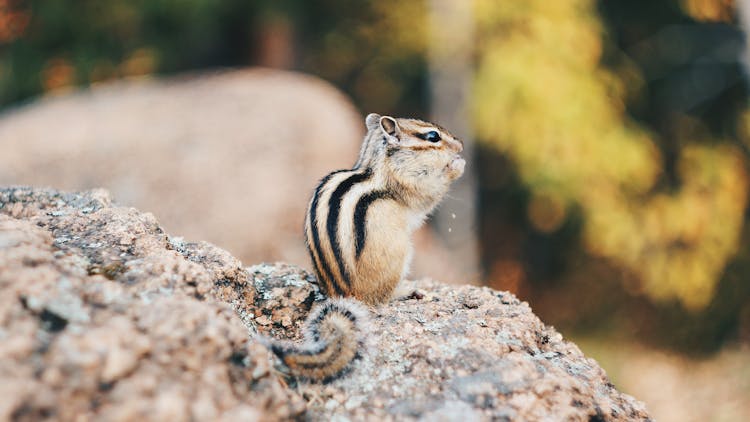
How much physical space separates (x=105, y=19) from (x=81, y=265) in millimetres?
12050

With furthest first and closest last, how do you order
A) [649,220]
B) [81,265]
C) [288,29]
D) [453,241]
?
[288,29], [453,241], [649,220], [81,265]

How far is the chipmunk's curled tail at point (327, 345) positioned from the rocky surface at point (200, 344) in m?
0.05

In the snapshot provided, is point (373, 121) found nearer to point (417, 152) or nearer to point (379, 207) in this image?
point (417, 152)

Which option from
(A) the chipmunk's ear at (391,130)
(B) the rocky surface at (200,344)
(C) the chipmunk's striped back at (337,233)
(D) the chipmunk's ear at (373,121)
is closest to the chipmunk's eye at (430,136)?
(A) the chipmunk's ear at (391,130)

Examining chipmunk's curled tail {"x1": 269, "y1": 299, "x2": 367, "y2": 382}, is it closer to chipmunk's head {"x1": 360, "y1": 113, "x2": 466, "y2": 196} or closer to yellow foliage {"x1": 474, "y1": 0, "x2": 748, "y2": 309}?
chipmunk's head {"x1": 360, "y1": 113, "x2": 466, "y2": 196}

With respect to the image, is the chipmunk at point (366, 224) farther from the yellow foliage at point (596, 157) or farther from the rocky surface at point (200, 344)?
the yellow foliage at point (596, 157)

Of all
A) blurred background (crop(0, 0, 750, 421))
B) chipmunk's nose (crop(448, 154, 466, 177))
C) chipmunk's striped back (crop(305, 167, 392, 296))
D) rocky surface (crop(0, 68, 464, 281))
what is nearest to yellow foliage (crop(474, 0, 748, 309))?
blurred background (crop(0, 0, 750, 421))

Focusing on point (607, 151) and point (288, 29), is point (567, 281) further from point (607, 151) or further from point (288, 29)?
point (288, 29)

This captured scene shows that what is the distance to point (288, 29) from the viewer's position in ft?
43.4

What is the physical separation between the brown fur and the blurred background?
4.35 m

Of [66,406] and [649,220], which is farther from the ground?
[649,220]

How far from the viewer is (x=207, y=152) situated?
9.52 metres

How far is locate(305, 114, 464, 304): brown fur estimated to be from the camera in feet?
10.0

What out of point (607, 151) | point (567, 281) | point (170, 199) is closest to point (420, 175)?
point (170, 199)
